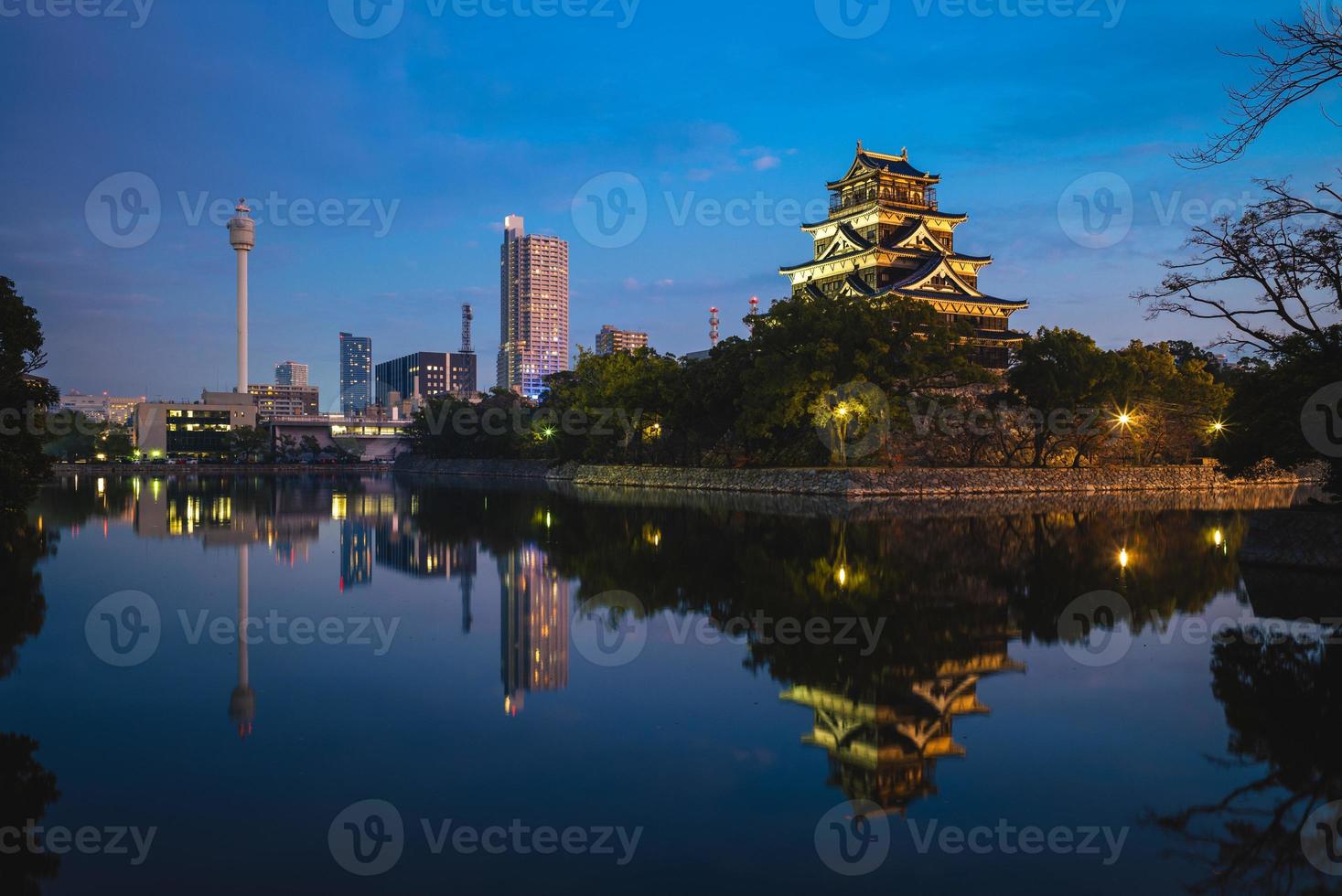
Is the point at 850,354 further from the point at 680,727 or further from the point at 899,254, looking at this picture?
the point at 680,727

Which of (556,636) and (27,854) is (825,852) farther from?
(556,636)

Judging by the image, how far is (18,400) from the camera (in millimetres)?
26109

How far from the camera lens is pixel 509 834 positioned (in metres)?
5.85

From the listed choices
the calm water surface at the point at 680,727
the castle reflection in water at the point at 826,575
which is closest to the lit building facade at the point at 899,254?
the castle reflection in water at the point at 826,575

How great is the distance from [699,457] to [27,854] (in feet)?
169

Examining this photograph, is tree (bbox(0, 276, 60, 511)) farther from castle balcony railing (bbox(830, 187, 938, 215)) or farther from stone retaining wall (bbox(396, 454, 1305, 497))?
castle balcony railing (bbox(830, 187, 938, 215))

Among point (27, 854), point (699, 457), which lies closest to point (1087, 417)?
point (699, 457)

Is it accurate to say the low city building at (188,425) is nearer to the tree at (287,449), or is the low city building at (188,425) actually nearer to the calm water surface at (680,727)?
the tree at (287,449)

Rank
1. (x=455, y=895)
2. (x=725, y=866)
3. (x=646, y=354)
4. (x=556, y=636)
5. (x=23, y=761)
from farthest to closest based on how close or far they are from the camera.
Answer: (x=646, y=354), (x=556, y=636), (x=23, y=761), (x=725, y=866), (x=455, y=895)

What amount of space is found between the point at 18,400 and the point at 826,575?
2362cm

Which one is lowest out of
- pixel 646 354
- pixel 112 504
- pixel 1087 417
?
pixel 112 504

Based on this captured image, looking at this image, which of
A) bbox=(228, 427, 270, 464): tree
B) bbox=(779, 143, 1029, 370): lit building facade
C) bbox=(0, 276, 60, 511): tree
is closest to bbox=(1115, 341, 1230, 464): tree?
bbox=(779, 143, 1029, 370): lit building facade

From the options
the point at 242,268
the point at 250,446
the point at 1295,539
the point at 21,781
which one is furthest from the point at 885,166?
the point at 242,268

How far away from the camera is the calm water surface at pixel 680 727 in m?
5.54
